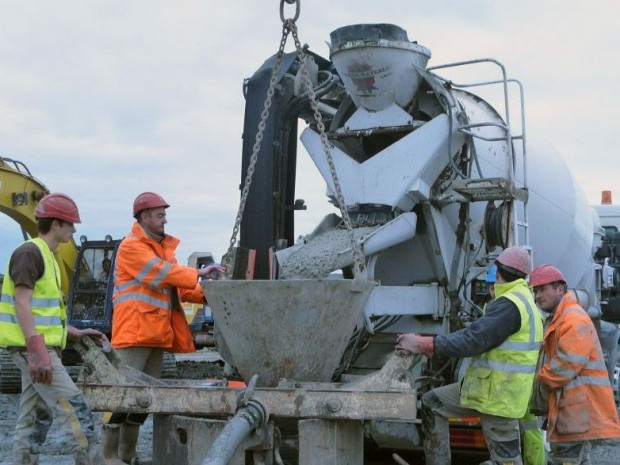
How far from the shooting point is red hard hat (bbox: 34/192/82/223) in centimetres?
494

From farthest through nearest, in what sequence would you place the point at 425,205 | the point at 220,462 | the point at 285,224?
the point at 285,224 → the point at 425,205 → the point at 220,462

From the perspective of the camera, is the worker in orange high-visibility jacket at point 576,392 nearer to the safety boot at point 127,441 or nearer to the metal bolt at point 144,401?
the metal bolt at point 144,401

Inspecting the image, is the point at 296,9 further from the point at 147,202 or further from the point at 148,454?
the point at 148,454

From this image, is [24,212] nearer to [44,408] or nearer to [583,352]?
[44,408]

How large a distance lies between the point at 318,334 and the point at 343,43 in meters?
2.34

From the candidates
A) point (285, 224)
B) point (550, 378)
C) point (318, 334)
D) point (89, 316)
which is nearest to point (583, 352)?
point (550, 378)

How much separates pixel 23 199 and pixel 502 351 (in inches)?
346

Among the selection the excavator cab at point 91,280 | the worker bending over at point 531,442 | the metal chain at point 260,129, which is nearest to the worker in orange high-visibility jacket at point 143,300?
the metal chain at point 260,129

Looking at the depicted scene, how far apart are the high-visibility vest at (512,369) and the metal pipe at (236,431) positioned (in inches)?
48.7

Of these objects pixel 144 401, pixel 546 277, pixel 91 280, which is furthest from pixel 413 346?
pixel 91 280

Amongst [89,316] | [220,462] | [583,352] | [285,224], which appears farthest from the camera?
[89,316]

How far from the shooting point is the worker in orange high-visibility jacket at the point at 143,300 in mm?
5719

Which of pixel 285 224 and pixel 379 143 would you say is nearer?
pixel 379 143

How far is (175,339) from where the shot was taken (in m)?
6.01
